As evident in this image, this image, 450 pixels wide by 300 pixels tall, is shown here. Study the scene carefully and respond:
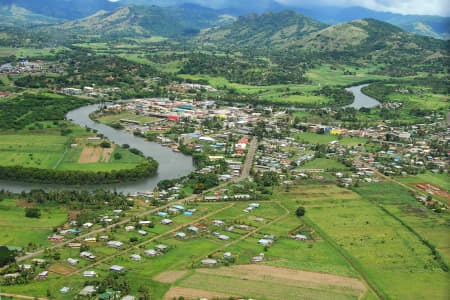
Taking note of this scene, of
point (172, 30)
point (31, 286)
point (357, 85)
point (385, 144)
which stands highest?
point (172, 30)

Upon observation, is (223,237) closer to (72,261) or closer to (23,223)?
(72,261)

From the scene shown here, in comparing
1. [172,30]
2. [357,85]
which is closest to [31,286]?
[357,85]

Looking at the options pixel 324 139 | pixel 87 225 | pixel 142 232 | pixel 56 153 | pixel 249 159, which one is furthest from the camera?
pixel 324 139

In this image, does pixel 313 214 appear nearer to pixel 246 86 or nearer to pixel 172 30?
pixel 246 86

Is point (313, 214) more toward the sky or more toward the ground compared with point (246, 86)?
more toward the ground

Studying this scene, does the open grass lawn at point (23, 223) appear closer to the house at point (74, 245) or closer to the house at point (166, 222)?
the house at point (74, 245)

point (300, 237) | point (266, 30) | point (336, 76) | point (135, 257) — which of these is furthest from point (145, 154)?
point (266, 30)
